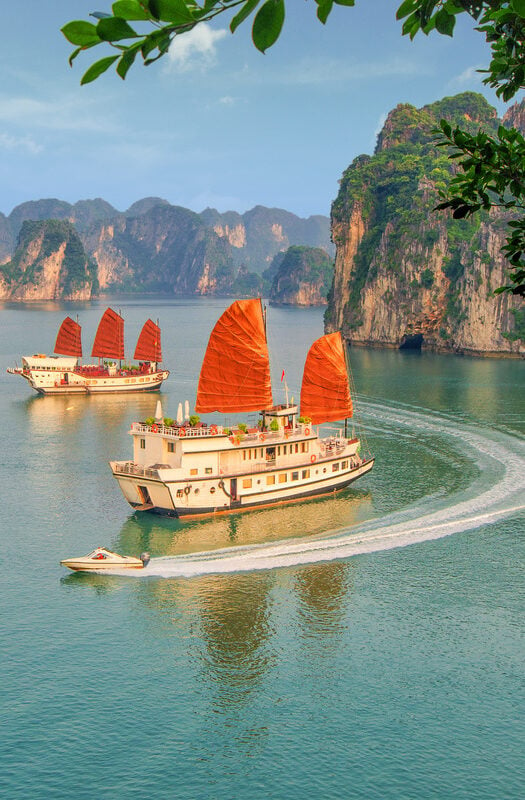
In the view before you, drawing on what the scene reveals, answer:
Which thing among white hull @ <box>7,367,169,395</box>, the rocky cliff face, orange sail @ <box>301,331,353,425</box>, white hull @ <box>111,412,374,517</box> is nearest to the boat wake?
white hull @ <box>111,412,374,517</box>

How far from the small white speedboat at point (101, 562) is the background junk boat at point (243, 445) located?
6070 mm

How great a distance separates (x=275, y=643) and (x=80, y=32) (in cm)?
2182

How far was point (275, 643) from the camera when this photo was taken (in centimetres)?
2331

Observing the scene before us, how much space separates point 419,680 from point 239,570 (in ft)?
28.7

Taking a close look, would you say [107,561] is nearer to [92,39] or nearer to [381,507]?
[381,507]

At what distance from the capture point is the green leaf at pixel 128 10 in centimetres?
303

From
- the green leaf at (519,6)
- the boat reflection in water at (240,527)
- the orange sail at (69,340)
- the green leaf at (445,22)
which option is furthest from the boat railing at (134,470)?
the orange sail at (69,340)

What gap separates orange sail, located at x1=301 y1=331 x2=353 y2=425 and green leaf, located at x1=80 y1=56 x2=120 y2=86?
39642 millimetres

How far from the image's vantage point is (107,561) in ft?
92.0

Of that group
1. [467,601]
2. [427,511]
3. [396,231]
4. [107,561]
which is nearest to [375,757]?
[467,601]

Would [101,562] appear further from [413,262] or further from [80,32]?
[413,262]

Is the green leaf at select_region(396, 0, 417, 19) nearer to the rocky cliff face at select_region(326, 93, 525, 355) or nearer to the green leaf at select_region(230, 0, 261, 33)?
the green leaf at select_region(230, 0, 261, 33)

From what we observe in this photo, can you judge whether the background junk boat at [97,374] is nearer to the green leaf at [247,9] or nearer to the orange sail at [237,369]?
the orange sail at [237,369]

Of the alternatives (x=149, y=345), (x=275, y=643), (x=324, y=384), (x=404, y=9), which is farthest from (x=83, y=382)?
(x=404, y=9)
